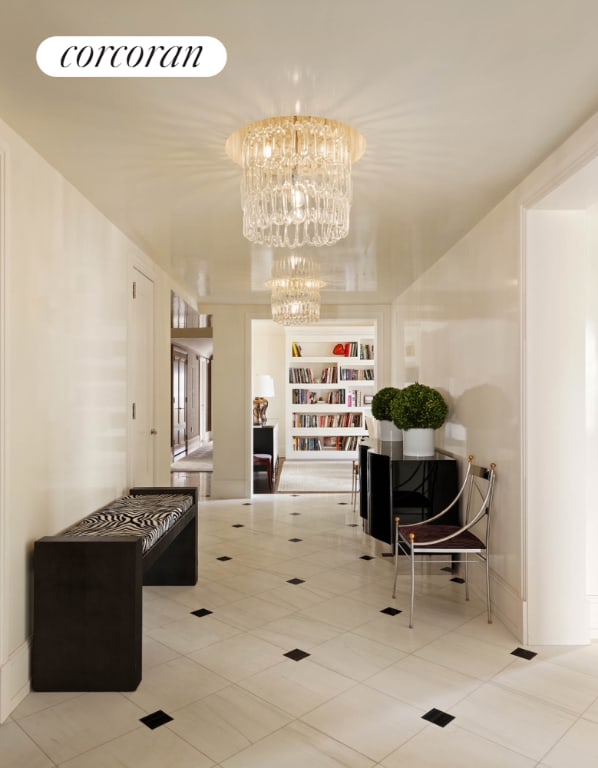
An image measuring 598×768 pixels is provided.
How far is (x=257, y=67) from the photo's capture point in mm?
2180

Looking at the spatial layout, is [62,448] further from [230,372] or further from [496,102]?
[230,372]

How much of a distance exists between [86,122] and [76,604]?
2.23 m

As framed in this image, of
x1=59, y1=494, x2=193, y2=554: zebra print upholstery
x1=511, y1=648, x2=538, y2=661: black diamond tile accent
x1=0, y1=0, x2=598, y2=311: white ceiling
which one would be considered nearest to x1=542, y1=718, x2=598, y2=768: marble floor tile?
x1=511, y1=648, x2=538, y2=661: black diamond tile accent

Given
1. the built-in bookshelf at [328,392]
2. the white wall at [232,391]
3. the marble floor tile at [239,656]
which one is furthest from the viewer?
the built-in bookshelf at [328,392]

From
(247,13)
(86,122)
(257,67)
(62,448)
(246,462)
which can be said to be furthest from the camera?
(246,462)

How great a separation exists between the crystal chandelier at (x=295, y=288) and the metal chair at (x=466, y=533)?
2.31 meters

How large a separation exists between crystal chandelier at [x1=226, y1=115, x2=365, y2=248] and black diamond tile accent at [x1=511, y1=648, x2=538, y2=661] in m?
2.46

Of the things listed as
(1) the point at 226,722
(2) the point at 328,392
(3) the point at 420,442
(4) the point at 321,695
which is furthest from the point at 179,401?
(1) the point at 226,722

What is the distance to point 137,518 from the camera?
356cm

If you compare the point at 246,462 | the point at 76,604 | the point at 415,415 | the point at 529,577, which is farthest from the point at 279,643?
the point at 246,462

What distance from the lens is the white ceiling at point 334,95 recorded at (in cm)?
189

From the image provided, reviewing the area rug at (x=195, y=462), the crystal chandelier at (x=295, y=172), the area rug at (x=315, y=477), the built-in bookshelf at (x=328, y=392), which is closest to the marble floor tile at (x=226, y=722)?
the crystal chandelier at (x=295, y=172)

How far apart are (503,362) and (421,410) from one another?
3.81 ft

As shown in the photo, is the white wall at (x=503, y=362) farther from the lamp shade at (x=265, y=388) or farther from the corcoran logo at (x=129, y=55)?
the lamp shade at (x=265, y=388)
